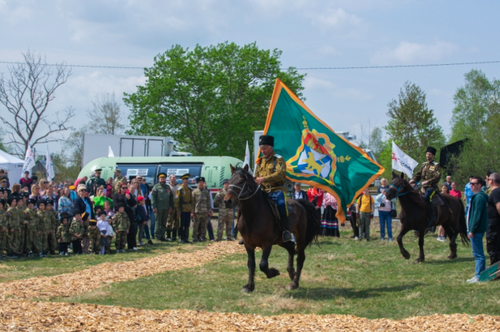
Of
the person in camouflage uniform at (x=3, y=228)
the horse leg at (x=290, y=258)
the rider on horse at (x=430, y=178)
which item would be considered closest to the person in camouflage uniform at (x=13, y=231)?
the person in camouflage uniform at (x=3, y=228)

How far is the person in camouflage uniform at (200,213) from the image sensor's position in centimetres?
1838

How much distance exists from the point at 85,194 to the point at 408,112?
108 ft

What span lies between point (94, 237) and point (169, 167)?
14221mm

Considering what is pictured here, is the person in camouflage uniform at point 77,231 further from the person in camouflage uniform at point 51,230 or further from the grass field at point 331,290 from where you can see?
the grass field at point 331,290

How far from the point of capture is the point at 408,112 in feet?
140

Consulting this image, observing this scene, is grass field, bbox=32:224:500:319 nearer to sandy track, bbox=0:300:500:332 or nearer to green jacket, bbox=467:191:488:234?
sandy track, bbox=0:300:500:332

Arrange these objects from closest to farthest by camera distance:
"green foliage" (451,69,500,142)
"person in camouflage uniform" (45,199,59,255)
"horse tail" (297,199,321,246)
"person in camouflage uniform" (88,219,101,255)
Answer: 1. "horse tail" (297,199,321,246)
2. "person in camouflage uniform" (45,199,59,255)
3. "person in camouflage uniform" (88,219,101,255)
4. "green foliage" (451,69,500,142)

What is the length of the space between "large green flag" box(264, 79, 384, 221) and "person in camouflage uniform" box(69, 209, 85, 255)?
6540 millimetres

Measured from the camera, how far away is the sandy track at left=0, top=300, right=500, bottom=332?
6684mm

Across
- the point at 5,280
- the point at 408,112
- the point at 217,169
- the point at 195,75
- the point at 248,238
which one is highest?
the point at 195,75

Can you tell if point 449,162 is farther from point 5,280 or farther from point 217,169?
point 5,280

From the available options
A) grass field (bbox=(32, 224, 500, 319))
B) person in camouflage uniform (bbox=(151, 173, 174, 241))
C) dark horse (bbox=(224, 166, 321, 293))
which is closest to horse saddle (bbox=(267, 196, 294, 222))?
dark horse (bbox=(224, 166, 321, 293))

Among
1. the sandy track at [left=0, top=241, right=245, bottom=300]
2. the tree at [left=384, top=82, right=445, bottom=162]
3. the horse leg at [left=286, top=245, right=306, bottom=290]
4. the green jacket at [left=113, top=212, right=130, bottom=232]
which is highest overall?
the tree at [left=384, top=82, right=445, bottom=162]

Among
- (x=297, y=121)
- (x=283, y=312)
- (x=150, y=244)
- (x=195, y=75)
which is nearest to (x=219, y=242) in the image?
(x=150, y=244)
